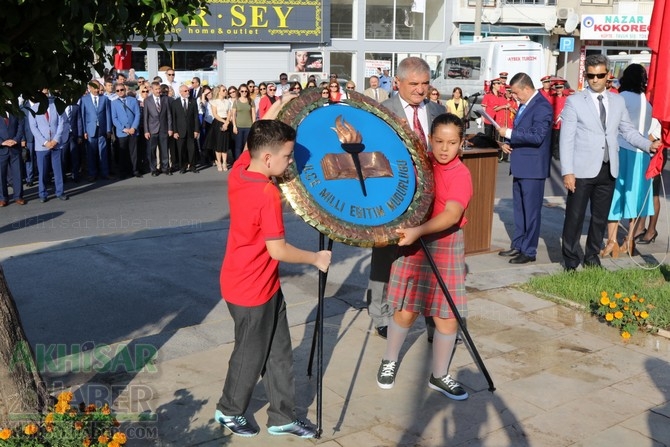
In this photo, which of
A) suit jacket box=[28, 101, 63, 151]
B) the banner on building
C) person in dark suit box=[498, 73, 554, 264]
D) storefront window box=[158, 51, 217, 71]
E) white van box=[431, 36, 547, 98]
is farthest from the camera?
the banner on building

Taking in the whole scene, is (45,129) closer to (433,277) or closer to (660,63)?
(433,277)

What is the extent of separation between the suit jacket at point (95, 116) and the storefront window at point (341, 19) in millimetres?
20276

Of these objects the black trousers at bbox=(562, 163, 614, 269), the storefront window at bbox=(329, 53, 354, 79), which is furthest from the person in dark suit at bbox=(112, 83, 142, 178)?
the storefront window at bbox=(329, 53, 354, 79)

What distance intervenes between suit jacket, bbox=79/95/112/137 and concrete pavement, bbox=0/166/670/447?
17.3ft

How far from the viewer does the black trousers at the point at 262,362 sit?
13.0 ft

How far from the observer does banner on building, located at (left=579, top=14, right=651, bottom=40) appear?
35656mm

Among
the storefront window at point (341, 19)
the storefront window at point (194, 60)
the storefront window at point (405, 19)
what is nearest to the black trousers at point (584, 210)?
the storefront window at point (194, 60)

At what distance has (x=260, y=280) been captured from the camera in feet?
12.8

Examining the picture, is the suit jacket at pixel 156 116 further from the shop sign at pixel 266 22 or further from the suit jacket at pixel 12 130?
the shop sign at pixel 266 22

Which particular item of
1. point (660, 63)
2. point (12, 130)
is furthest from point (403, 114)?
point (12, 130)

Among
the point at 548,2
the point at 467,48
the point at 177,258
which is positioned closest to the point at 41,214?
the point at 177,258

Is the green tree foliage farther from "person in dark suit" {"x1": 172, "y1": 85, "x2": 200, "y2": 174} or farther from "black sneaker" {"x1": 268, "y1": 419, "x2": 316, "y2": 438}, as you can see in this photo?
"person in dark suit" {"x1": 172, "y1": 85, "x2": 200, "y2": 174}

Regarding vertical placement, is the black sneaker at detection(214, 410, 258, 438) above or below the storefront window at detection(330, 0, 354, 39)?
below

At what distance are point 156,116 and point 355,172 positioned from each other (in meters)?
11.3
